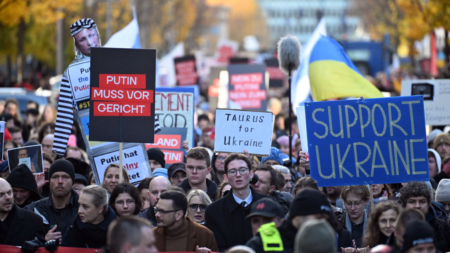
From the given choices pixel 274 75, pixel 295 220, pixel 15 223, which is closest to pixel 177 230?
pixel 15 223

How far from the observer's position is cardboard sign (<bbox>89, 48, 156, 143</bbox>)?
825cm

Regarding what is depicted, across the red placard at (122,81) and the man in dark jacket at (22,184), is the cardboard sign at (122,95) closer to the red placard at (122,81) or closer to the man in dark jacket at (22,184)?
the red placard at (122,81)

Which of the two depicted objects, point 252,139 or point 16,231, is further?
point 252,139

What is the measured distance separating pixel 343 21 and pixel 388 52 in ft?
353

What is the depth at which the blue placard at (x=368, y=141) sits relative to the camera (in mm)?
7316

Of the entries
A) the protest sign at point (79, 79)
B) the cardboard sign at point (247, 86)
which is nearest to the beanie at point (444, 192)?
the protest sign at point (79, 79)

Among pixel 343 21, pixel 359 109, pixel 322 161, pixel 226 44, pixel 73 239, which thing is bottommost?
pixel 73 239

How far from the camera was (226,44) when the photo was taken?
117 ft

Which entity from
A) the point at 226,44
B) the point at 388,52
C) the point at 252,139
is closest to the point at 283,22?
the point at 388,52

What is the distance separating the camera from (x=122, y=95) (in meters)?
8.28

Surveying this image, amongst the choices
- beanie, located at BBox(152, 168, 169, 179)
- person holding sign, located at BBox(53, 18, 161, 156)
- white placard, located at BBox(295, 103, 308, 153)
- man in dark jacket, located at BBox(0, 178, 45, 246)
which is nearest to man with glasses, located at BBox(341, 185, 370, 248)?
white placard, located at BBox(295, 103, 308, 153)

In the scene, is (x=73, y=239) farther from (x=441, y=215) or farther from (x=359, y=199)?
(x=441, y=215)

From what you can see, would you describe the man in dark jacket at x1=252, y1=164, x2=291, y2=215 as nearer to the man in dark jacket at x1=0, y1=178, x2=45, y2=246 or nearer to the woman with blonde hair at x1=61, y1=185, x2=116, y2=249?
the woman with blonde hair at x1=61, y1=185, x2=116, y2=249

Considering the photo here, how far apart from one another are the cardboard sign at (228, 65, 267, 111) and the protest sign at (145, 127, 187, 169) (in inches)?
224
